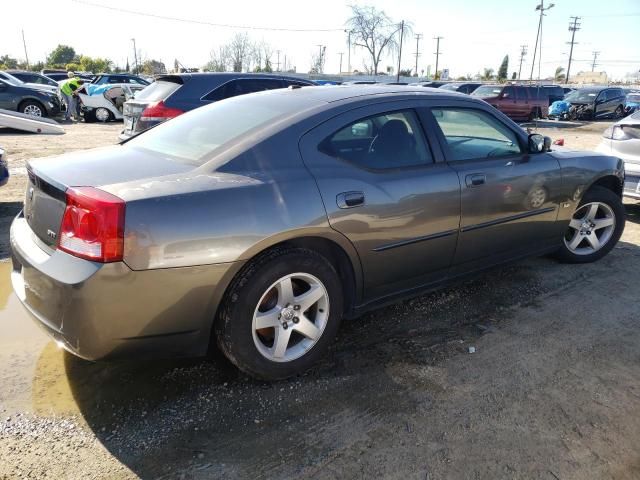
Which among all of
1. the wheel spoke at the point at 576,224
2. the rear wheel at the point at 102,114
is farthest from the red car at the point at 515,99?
the wheel spoke at the point at 576,224

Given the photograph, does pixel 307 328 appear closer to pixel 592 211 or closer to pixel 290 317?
pixel 290 317

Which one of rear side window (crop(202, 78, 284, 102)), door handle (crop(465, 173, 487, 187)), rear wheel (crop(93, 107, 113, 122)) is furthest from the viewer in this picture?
rear wheel (crop(93, 107, 113, 122))

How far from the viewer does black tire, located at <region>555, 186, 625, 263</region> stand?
4566 mm

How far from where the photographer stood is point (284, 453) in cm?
229

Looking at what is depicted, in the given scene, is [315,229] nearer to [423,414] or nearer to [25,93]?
[423,414]

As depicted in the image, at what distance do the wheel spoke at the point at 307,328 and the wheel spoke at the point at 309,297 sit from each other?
6cm

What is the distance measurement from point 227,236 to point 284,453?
1025 mm

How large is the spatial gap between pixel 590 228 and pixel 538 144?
1.24 metres

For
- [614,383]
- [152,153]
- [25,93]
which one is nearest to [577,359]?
[614,383]

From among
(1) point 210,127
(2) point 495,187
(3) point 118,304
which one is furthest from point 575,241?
(3) point 118,304

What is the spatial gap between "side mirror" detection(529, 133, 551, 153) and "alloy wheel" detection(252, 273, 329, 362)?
2213 mm

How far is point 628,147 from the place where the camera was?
6.32m

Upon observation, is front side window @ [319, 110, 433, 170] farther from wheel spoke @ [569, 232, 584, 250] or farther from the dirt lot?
wheel spoke @ [569, 232, 584, 250]

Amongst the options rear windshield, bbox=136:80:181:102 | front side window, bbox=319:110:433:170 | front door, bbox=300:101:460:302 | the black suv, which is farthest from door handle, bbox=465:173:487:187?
rear windshield, bbox=136:80:181:102
